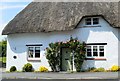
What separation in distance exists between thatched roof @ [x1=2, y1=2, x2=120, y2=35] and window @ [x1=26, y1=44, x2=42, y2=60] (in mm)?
1762

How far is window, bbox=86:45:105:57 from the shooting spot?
958 inches

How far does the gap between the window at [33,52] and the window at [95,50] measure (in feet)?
16.9

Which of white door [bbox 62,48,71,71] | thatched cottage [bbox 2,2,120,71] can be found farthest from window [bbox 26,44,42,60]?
white door [bbox 62,48,71,71]

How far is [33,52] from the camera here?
26906 mm

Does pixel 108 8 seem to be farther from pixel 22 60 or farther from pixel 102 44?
pixel 22 60

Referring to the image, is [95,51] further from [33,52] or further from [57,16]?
[33,52]

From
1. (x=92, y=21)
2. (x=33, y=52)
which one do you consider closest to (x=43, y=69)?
(x=33, y=52)

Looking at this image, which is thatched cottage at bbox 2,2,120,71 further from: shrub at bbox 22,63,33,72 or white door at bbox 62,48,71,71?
shrub at bbox 22,63,33,72

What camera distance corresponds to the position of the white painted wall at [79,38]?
78.7 ft

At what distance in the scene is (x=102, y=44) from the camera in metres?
24.2

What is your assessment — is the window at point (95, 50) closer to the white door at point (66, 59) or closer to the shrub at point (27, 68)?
the white door at point (66, 59)

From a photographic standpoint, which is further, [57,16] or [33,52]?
[33,52]

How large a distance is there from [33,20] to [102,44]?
7.49 meters

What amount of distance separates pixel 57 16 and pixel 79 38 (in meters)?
3.30
